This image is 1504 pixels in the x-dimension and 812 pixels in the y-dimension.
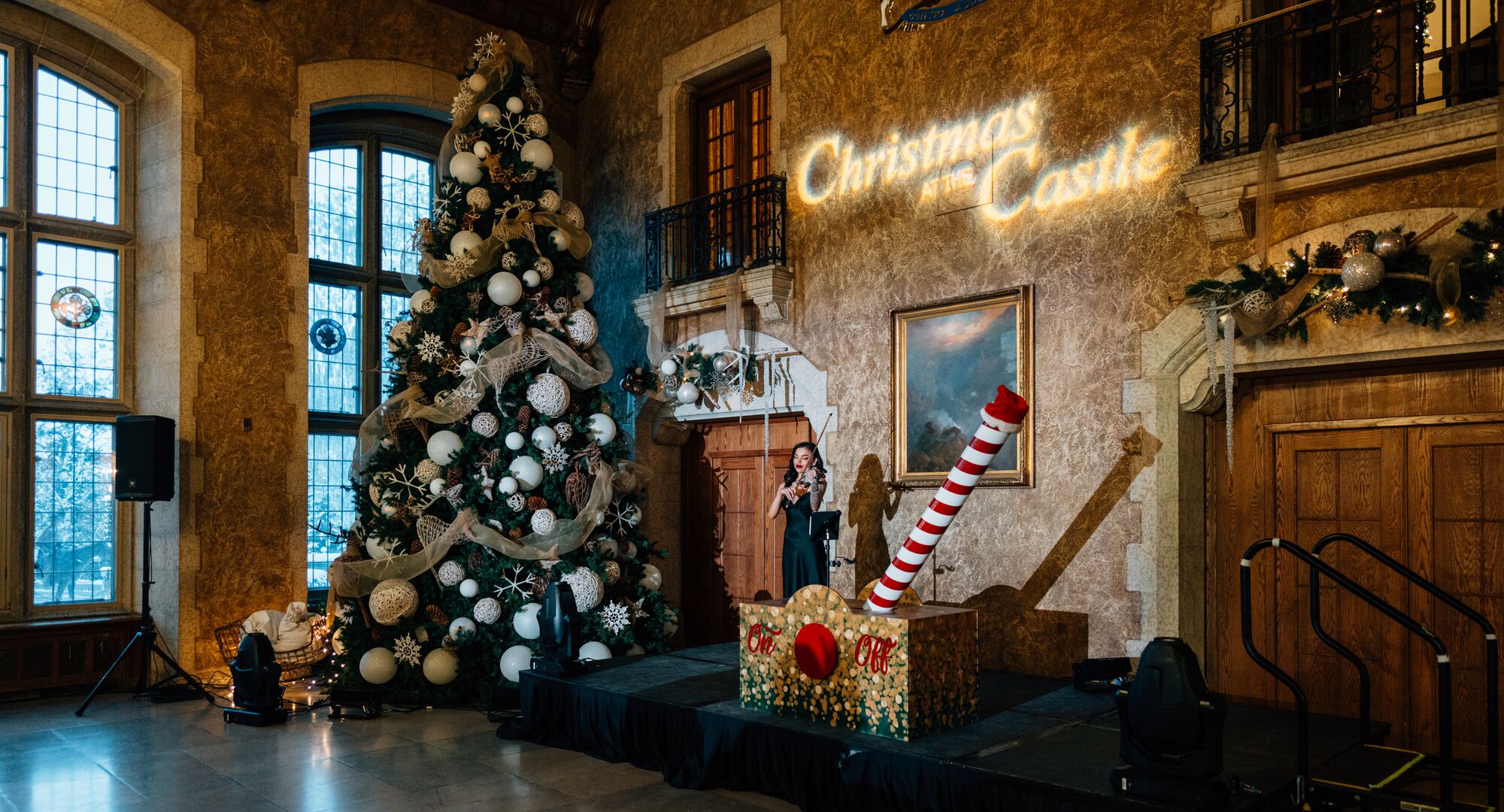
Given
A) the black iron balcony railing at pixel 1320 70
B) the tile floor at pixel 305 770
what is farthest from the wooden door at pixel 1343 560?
the tile floor at pixel 305 770

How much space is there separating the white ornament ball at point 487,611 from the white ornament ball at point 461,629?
0.26 ft

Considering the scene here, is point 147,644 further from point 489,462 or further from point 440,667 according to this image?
point 489,462

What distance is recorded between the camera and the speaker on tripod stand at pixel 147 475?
22.4 ft

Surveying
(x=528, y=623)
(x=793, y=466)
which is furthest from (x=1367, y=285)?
(x=528, y=623)

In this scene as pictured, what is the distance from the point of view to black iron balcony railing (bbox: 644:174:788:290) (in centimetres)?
767

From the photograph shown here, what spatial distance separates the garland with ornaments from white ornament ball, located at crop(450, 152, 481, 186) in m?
4.61

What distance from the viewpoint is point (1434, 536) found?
194 inches

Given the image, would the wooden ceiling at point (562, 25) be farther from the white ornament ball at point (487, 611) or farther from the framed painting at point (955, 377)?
the white ornament ball at point (487, 611)

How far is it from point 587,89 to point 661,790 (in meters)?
6.79

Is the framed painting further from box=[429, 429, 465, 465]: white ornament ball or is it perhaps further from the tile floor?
box=[429, 429, 465, 465]: white ornament ball

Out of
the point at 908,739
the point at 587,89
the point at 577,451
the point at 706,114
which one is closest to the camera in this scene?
the point at 908,739

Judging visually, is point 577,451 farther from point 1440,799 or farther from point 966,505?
point 1440,799

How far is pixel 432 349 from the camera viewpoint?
275 inches

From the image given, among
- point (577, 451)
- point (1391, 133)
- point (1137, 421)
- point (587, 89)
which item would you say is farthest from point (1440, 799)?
point (587, 89)
